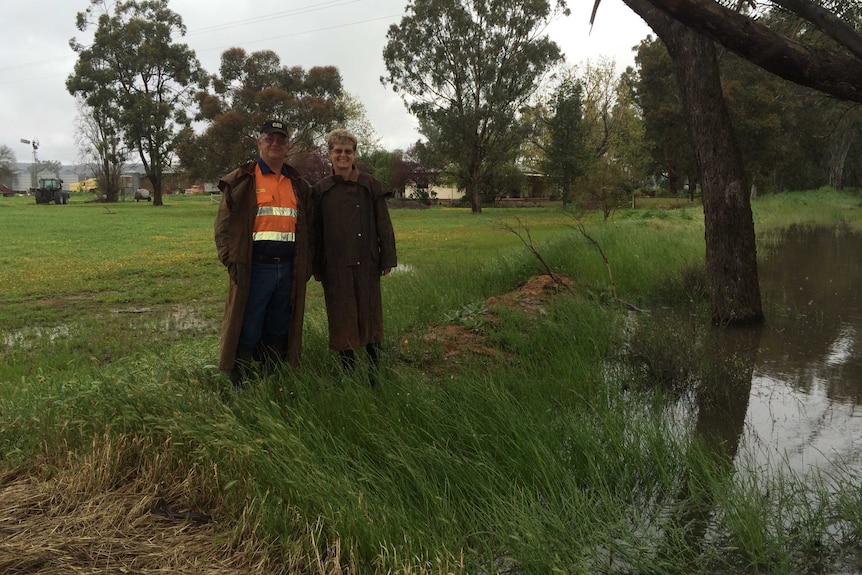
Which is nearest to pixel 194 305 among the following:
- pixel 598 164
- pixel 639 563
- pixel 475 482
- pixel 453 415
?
pixel 453 415

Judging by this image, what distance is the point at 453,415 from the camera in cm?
374

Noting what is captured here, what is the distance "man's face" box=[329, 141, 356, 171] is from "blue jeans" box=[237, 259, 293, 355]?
0.75m

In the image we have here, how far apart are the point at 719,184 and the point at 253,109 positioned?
41.2m

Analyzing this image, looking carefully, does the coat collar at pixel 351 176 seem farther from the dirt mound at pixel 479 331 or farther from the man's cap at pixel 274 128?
the dirt mound at pixel 479 331

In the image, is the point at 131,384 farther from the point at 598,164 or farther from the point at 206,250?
the point at 598,164

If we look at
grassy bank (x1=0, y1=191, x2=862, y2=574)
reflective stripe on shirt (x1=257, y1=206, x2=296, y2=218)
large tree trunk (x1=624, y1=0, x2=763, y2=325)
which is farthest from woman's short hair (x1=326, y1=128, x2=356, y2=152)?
large tree trunk (x1=624, y1=0, x2=763, y2=325)

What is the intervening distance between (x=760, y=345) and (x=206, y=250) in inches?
561

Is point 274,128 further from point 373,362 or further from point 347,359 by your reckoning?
point 373,362

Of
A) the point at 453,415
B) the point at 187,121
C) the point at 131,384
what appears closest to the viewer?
the point at 453,415

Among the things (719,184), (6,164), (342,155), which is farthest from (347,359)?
(6,164)

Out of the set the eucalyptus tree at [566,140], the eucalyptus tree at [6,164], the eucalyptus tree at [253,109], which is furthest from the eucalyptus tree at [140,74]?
the eucalyptus tree at [6,164]

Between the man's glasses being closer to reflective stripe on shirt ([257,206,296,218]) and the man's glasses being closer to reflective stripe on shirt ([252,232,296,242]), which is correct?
reflective stripe on shirt ([257,206,296,218])

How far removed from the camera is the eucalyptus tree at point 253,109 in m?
41.7

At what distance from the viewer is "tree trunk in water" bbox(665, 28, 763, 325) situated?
7114 mm
